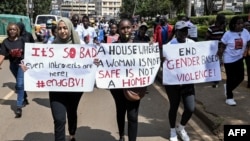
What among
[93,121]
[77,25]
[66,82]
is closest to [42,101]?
[93,121]

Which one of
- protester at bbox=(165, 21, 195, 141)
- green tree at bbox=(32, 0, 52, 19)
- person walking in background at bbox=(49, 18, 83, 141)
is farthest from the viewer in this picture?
green tree at bbox=(32, 0, 52, 19)

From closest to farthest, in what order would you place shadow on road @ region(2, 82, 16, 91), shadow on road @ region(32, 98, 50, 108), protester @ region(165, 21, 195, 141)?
protester @ region(165, 21, 195, 141) < shadow on road @ region(32, 98, 50, 108) < shadow on road @ region(2, 82, 16, 91)

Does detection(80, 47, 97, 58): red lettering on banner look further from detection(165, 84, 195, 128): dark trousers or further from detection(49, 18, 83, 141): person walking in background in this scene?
detection(165, 84, 195, 128): dark trousers

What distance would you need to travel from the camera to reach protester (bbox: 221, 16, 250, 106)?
7219mm

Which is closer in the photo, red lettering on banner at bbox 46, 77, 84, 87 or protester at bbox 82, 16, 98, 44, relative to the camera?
red lettering on banner at bbox 46, 77, 84, 87

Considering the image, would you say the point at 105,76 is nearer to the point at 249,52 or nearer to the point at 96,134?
the point at 96,134

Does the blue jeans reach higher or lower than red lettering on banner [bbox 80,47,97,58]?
lower

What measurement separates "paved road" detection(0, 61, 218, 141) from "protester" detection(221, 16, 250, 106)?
3.55ft

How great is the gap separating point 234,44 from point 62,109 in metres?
3.75

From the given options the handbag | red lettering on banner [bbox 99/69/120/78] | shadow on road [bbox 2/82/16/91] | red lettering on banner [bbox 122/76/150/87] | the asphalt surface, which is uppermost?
red lettering on banner [bbox 99/69/120/78]

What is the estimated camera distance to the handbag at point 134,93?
16.2 feet

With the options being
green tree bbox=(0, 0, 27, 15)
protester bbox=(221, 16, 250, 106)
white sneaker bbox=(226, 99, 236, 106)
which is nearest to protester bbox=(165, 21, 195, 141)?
protester bbox=(221, 16, 250, 106)

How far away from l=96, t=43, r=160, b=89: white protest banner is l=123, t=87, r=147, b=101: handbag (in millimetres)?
85

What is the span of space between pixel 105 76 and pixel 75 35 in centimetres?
64
